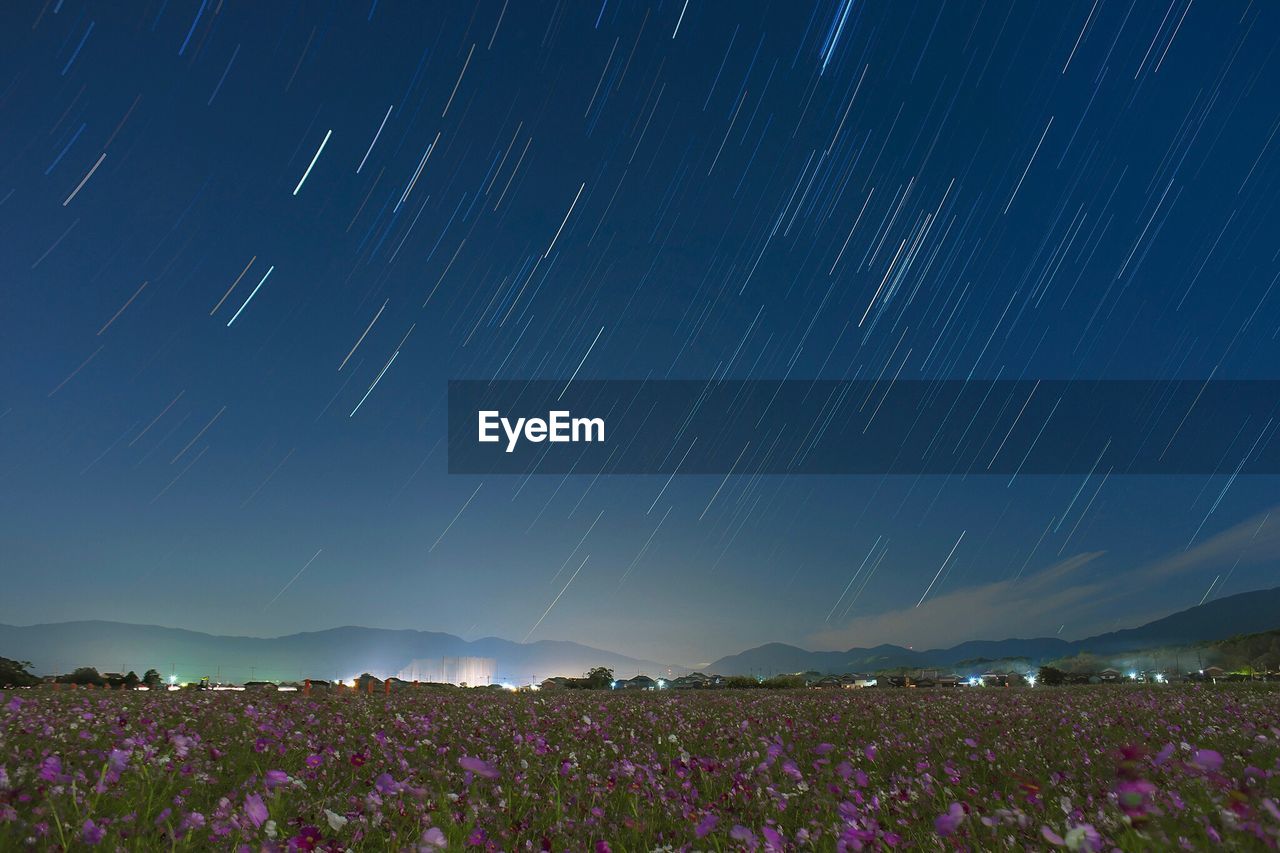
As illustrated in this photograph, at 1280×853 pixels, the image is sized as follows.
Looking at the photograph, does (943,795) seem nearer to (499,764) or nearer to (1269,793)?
(1269,793)

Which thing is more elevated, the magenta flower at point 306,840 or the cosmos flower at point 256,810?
the cosmos flower at point 256,810

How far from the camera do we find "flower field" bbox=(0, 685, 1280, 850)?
424 centimetres

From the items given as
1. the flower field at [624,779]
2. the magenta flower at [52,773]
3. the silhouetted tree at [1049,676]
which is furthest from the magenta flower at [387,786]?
the silhouetted tree at [1049,676]

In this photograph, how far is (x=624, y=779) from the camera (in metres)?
7.41

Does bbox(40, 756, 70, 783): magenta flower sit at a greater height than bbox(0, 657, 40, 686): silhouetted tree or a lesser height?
lesser

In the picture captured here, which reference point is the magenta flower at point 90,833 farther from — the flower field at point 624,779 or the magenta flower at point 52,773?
the magenta flower at point 52,773

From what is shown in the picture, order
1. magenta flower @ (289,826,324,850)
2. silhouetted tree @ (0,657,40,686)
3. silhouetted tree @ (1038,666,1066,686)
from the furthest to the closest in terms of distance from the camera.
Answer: silhouetted tree @ (1038,666,1066,686), silhouetted tree @ (0,657,40,686), magenta flower @ (289,826,324,850)

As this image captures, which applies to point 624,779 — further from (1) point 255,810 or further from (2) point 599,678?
(2) point 599,678

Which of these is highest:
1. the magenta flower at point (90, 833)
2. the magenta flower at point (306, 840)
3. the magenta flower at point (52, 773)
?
the magenta flower at point (52, 773)

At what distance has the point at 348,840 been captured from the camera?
464 centimetres

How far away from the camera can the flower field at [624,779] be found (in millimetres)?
4238

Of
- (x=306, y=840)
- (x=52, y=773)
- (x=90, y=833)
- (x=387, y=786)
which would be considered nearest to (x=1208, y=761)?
(x=306, y=840)

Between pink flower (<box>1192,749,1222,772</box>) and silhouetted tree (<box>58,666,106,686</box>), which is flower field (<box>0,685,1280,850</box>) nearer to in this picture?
pink flower (<box>1192,749,1222,772</box>)

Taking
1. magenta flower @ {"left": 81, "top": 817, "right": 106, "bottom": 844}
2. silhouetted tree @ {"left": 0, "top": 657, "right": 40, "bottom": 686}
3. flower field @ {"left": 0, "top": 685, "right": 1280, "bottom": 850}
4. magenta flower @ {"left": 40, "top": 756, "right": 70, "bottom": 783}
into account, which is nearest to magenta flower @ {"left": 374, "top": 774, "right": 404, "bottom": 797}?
flower field @ {"left": 0, "top": 685, "right": 1280, "bottom": 850}
